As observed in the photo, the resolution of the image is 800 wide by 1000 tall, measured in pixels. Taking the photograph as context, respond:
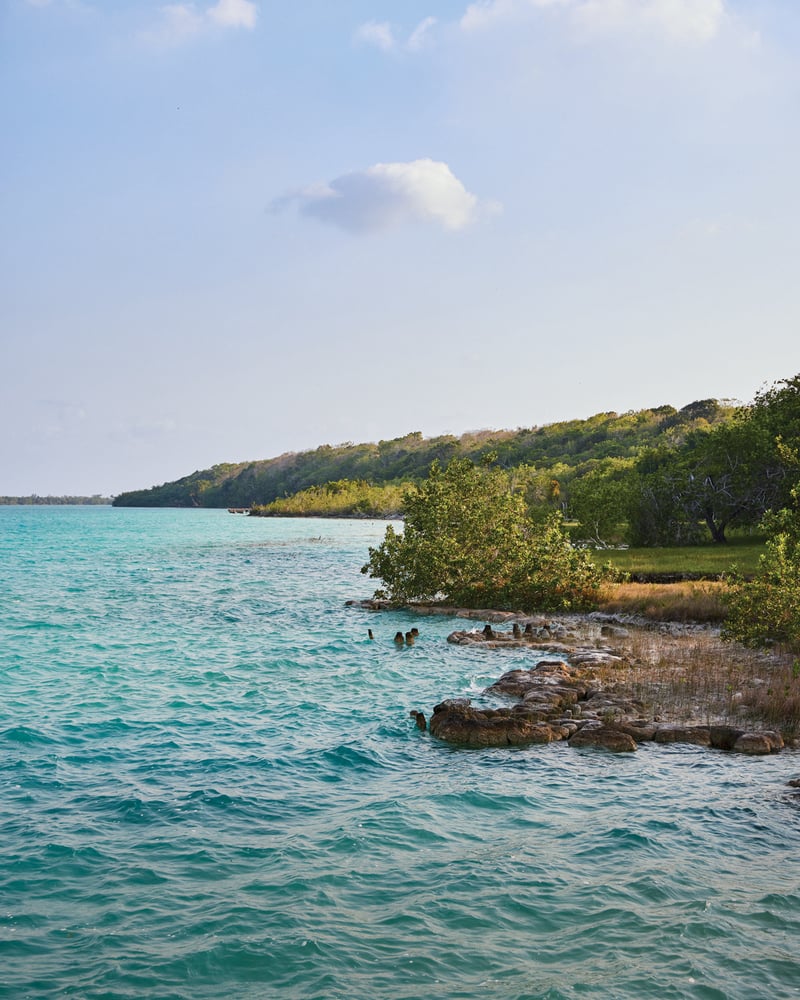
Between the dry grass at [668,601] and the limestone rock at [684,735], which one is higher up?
the dry grass at [668,601]

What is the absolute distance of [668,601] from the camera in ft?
122

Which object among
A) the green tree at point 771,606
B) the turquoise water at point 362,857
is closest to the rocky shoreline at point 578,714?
the turquoise water at point 362,857

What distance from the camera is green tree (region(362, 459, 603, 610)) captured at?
40.2 m

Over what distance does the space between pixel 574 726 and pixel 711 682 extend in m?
6.39

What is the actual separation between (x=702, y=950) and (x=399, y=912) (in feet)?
12.5

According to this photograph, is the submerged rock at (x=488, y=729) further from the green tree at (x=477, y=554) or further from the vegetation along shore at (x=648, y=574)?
the green tree at (x=477, y=554)

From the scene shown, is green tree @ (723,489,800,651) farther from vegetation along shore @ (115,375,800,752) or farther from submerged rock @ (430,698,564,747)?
submerged rock @ (430,698,564,747)

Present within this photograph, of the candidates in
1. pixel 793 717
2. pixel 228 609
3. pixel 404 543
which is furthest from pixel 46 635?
pixel 793 717

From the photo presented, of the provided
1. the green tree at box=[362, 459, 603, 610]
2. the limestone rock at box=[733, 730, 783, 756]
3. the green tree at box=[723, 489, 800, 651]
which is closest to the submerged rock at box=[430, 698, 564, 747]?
the limestone rock at box=[733, 730, 783, 756]

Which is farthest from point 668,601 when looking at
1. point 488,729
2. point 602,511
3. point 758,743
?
point 602,511

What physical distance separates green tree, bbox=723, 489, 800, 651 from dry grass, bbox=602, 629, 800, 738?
0.67 metres

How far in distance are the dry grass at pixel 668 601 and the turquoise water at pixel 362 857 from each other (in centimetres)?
1495

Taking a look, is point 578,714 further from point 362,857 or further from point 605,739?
point 362,857

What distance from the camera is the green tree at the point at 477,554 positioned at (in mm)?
40156
